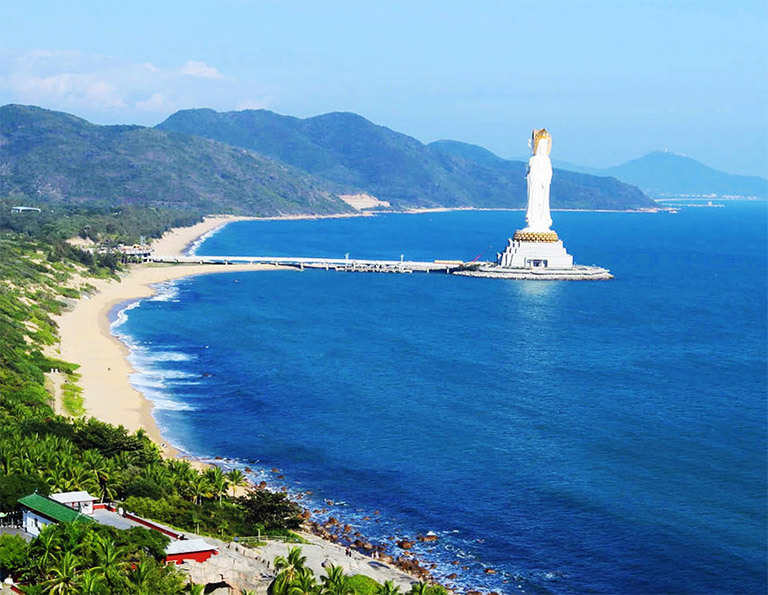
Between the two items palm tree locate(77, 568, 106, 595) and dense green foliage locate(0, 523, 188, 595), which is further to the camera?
dense green foliage locate(0, 523, 188, 595)

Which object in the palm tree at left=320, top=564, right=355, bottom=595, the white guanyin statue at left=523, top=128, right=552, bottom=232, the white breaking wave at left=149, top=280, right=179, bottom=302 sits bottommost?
the palm tree at left=320, top=564, right=355, bottom=595

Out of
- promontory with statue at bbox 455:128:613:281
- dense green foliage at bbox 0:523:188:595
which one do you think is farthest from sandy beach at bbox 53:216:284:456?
promontory with statue at bbox 455:128:613:281

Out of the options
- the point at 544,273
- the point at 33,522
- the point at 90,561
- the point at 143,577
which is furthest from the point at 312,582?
the point at 544,273

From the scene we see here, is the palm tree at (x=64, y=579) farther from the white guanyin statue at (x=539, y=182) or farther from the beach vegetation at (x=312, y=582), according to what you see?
the white guanyin statue at (x=539, y=182)

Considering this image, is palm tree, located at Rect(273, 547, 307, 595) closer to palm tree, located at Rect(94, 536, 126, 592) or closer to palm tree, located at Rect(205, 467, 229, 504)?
palm tree, located at Rect(94, 536, 126, 592)

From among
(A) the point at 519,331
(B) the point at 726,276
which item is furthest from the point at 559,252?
(A) the point at 519,331

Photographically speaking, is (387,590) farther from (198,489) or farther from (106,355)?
(106,355)
